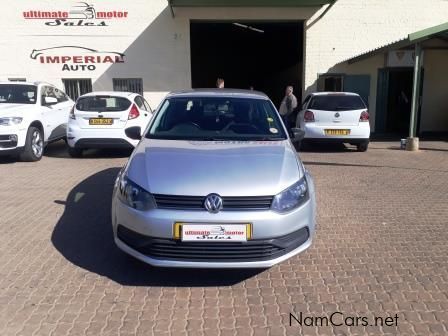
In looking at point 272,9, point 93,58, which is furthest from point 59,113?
point 272,9

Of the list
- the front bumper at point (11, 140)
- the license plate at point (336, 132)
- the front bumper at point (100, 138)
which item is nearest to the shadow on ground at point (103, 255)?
the front bumper at point (100, 138)

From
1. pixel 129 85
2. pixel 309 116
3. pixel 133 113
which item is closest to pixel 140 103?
pixel 133 113

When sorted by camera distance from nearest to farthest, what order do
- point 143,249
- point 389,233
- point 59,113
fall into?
point 143,249, point 389,233, point 59,113

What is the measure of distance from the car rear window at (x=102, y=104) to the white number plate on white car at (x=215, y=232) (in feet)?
21.8

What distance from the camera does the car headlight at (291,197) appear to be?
338cm

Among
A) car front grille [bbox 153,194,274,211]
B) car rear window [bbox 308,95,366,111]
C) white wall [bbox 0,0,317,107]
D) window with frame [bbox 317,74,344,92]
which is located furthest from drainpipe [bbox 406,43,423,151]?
car front grille [bbox 153,194,274,211]

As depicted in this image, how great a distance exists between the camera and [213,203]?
3.28m

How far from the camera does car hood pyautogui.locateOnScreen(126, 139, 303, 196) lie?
334 centimetres

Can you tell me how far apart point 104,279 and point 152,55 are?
37.3 ft

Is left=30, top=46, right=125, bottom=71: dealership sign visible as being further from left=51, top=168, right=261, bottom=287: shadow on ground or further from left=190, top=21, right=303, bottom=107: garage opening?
left=51, top=168, right=261, bottom=287: shadow on ground

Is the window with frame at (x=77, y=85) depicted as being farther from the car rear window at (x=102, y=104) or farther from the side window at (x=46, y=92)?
the car rear window at (x=102, y=104)

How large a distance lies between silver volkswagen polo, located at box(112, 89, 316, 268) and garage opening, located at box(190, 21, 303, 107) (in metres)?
15.8

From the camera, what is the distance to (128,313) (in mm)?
3195

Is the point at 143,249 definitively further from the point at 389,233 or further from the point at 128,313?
the point at 389,233
